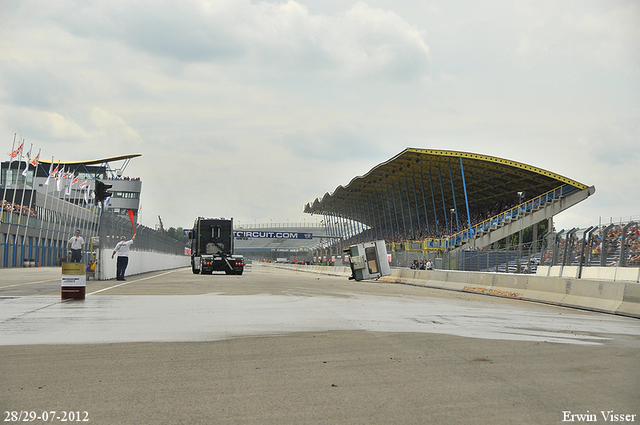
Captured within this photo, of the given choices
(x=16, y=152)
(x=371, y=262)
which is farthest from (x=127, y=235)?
(x=16, y=152)

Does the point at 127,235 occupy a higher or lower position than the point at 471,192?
lower

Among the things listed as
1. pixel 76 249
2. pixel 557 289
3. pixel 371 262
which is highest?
pixel 371 262

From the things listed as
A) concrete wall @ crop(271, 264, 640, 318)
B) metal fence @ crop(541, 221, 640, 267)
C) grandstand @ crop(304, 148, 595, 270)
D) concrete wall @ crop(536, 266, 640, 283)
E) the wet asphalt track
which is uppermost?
grandstand @ crop(304, 148, 595, 270)

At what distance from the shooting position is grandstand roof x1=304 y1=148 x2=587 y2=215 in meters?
59.2

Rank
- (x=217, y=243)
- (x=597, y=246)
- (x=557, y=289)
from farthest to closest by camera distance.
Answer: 1. (x=217, y=243)
2. (x=597, y=246)
3. (x=557, y=289)

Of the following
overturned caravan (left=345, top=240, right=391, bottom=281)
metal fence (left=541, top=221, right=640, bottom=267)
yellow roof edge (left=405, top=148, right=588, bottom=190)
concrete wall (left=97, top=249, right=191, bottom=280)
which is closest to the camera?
metal fence (left=541, top=221, right=640, bottom=267)

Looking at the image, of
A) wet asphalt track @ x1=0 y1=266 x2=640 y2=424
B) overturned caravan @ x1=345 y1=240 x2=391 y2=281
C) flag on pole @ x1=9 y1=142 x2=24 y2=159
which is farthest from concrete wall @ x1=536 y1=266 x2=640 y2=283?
flag on pole @ x1=9 y1=142 x2=24 y2=159

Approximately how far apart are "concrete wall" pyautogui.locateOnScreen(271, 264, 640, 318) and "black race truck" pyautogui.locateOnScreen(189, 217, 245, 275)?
549 inches

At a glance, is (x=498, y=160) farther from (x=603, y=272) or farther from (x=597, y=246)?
(x=603, y=272)

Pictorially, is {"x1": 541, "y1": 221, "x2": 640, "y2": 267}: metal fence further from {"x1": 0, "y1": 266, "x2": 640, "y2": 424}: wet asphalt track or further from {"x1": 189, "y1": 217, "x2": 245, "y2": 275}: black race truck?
{"x1": 189, "y1": 217, "x2": 245, "y2": 275}: black race truck

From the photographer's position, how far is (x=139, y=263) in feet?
125

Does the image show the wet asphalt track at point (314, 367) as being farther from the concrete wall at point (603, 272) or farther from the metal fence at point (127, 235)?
the metal fence at point (127, 235)

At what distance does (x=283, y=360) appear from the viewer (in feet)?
23.9

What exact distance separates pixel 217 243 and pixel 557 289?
2500cm
